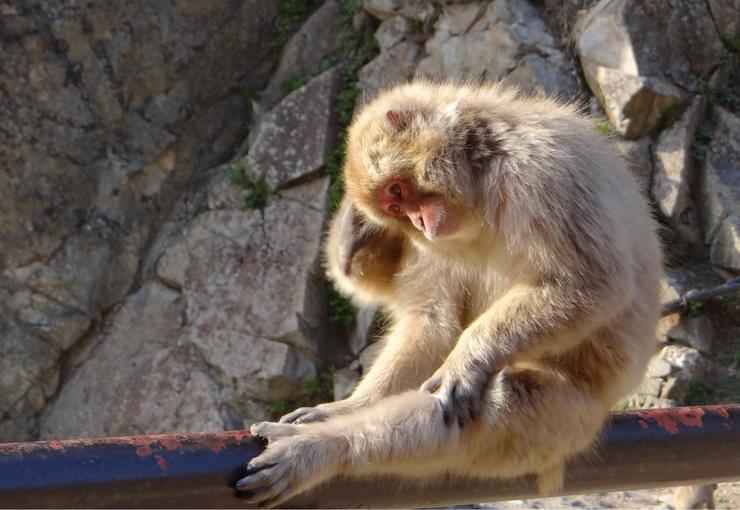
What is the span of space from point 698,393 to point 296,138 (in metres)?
3.61

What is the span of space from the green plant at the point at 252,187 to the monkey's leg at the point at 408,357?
14.9 ft

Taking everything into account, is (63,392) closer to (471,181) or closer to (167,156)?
(167,156)

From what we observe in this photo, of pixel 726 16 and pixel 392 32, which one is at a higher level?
pixel 392 32

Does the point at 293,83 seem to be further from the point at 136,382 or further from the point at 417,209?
the point at 417,209

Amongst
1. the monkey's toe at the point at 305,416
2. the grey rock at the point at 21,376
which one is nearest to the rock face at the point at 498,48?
the grey rock at the point at 21,376

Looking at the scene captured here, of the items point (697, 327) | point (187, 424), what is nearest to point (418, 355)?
point (697, 327)

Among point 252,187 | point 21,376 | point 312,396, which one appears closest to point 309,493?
point 312,396

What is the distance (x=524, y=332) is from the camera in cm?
267

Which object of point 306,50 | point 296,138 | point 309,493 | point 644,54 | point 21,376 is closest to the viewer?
point 309,493

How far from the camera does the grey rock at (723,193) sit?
6633 millimetres

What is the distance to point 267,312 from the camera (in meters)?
7.38

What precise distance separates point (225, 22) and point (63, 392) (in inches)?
130

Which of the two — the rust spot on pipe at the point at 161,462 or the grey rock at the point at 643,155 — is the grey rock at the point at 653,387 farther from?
the rust spot on pipe at the point at 161,462

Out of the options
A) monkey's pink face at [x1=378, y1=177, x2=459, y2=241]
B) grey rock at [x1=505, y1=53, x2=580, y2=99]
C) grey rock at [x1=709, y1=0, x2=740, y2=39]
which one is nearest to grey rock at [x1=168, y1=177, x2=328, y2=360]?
grey rock at [x1=505, y1=53, x2=580, y2=99]
